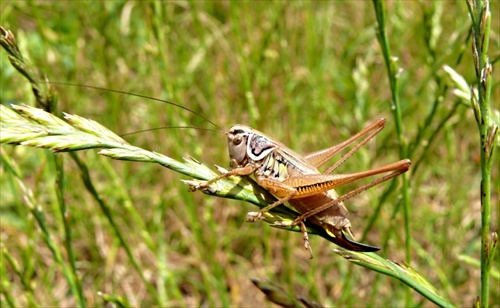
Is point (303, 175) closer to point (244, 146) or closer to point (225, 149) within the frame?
point (244, 146)

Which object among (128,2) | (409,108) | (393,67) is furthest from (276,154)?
(128,2)

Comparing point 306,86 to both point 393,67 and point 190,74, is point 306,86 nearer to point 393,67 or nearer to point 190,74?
point 190,74

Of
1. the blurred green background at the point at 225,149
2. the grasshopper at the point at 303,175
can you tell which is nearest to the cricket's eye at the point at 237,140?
the grasshopper at the point at 303,175

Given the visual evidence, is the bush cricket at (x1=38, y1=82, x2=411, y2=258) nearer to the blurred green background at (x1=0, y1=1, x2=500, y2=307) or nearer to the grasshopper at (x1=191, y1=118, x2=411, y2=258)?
the grasshopper at (x1=191, y1=118, x2=411, y2=258)

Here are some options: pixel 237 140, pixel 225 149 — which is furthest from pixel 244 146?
pixel 225 149

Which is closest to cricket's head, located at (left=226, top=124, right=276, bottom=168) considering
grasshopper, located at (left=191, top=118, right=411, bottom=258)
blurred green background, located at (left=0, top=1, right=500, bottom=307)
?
grasshopper, located at (left=191, top=118, right=411, bottom=258)

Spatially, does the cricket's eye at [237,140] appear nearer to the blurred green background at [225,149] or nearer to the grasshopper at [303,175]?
the grasshopper at [303,175]
